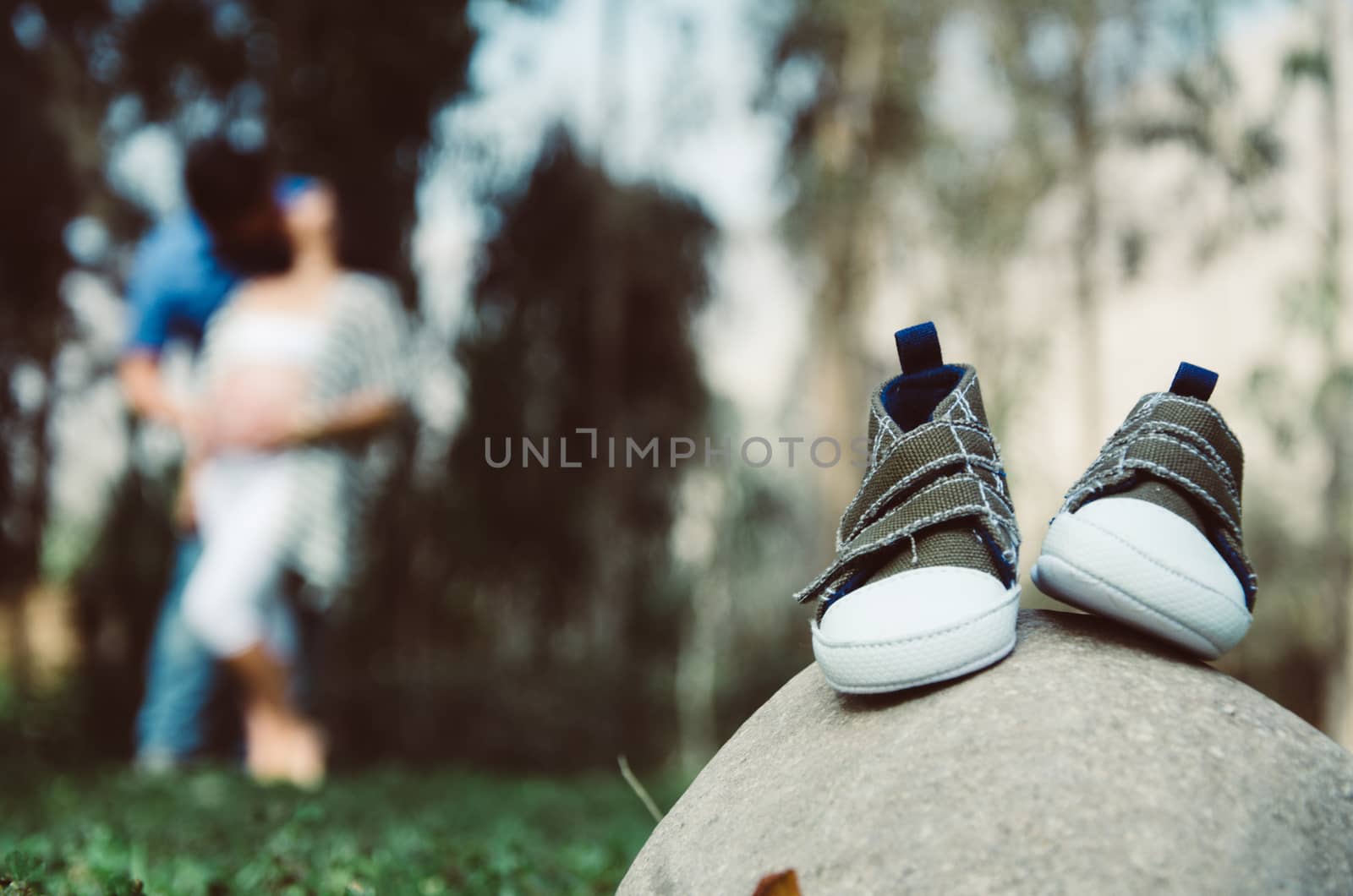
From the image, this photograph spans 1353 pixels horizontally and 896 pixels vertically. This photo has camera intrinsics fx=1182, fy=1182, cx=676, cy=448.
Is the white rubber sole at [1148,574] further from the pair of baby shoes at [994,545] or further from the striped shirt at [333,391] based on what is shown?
the striped shirt at [333,391]

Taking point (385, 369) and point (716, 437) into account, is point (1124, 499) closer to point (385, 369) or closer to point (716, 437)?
point (385, 369)

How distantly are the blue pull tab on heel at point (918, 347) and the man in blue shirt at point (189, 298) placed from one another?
11.9 feet

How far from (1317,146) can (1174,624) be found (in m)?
6.18

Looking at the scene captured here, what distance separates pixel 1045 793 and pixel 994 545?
13.2 inches

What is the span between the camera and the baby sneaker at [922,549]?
1422 mm

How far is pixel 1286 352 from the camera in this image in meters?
6.54

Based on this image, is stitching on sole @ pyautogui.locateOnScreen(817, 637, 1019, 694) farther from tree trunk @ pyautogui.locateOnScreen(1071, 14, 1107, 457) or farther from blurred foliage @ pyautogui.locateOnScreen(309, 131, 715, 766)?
tree trunk @ pyautogui.locateOnScreen(1071, 14, 1107, 457)

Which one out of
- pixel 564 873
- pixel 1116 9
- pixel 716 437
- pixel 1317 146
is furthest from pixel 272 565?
pixel 1116 9

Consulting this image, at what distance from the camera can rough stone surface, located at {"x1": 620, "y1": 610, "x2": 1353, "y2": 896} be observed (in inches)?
48.9

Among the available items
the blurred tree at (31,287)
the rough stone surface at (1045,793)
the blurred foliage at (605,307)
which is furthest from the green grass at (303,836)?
the blurred tree at (31,287)

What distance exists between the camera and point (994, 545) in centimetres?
151

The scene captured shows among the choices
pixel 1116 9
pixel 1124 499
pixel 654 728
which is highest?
pixel 1116 9

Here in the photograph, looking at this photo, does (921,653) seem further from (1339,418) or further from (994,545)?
(1339,418)

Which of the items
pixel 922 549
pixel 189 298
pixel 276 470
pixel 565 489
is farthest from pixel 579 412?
pixel 922 549
